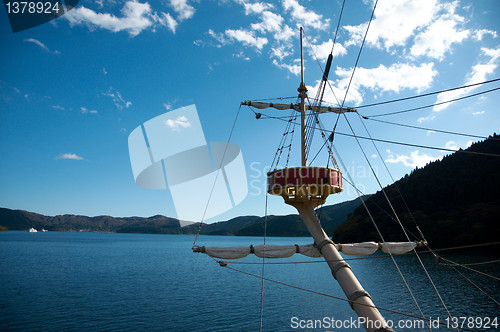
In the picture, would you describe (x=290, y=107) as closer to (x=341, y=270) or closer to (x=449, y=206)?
(x=341, y=270)

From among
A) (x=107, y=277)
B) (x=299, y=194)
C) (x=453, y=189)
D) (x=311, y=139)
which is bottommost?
(x=107, y=277)

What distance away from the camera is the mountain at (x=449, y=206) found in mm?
80562

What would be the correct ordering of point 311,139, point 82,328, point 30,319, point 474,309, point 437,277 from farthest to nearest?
point 437,277, point 474,309, point 30,319, point 82,328, point 311,139

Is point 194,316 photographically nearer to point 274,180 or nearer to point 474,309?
point 274,180

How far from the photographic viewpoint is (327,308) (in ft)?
102

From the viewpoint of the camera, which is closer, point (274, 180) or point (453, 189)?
point (274, 180)

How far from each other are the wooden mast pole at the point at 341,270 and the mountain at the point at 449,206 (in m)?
70.5

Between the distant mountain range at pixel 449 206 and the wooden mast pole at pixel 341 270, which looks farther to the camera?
the distant mountain range at pixel 449 206

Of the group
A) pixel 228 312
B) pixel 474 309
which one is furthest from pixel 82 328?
pixel 474 309

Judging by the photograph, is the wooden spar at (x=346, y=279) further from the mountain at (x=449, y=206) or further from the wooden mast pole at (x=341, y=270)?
the mountain at (x=449, y=206)

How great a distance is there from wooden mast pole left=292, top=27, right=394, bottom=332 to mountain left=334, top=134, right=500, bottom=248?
7045cm

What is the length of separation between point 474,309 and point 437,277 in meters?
17.3

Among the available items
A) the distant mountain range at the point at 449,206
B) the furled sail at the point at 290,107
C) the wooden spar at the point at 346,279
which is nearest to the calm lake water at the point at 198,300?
the wooden spar at the point at 346,279

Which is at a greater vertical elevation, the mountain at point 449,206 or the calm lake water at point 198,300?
the mountain at point 449,206
